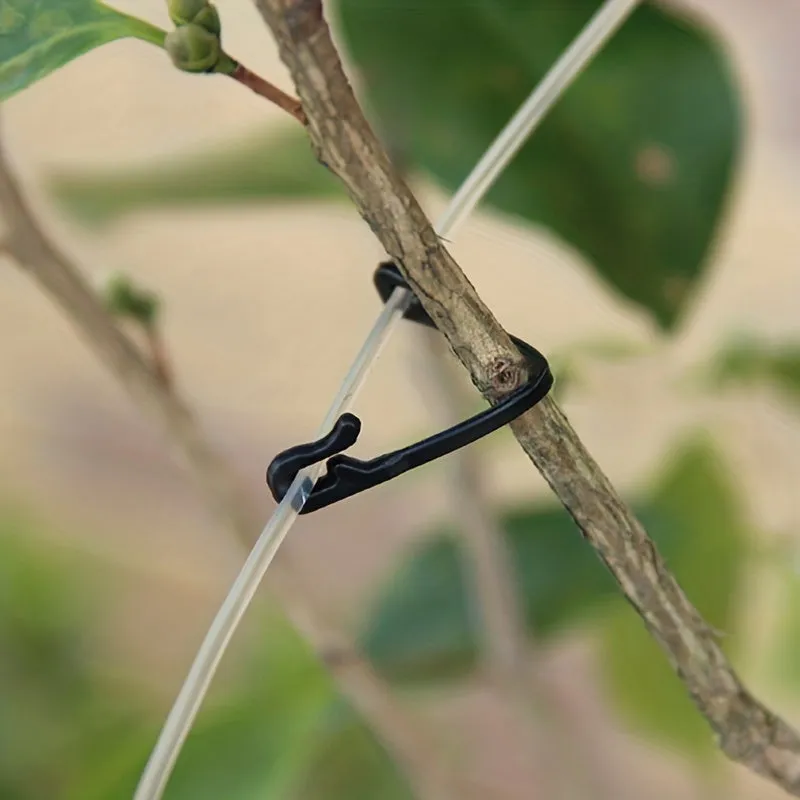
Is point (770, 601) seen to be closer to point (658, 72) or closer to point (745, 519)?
point (745, 519)

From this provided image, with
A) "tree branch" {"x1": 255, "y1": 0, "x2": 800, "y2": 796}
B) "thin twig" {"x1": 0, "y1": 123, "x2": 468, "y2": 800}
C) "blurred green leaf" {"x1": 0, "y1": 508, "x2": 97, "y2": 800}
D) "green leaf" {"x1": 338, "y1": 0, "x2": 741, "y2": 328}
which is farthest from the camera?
"blurred green leaf" {"x1": 0, "y1": 508, "x2": 97, "y2": 800}

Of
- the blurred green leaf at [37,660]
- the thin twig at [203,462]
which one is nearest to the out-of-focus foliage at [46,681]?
the blurred green leaf at [37,660]

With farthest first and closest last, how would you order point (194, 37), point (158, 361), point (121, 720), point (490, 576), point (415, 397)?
point (415, 397)
point (121, 720)
point (490, 576)
point (158, 361)
point (194, 37)

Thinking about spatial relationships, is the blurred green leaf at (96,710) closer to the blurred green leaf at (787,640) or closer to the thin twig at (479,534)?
the thin twig at (479,534)

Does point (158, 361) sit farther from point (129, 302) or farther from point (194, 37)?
point (194, 37)

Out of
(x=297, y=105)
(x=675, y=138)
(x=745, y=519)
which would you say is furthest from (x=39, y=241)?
(x=745, y=519)

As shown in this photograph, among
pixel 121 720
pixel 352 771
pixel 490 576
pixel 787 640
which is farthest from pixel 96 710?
pixel 787 640

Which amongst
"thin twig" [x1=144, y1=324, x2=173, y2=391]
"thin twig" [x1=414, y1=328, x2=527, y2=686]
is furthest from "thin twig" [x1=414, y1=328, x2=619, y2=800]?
"thin twig" [x1=144, y1=324, x2=173, y2=391]

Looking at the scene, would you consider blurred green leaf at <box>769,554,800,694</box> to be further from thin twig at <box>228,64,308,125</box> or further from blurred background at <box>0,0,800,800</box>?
thin twig at <box>228,64,308,125</box>
